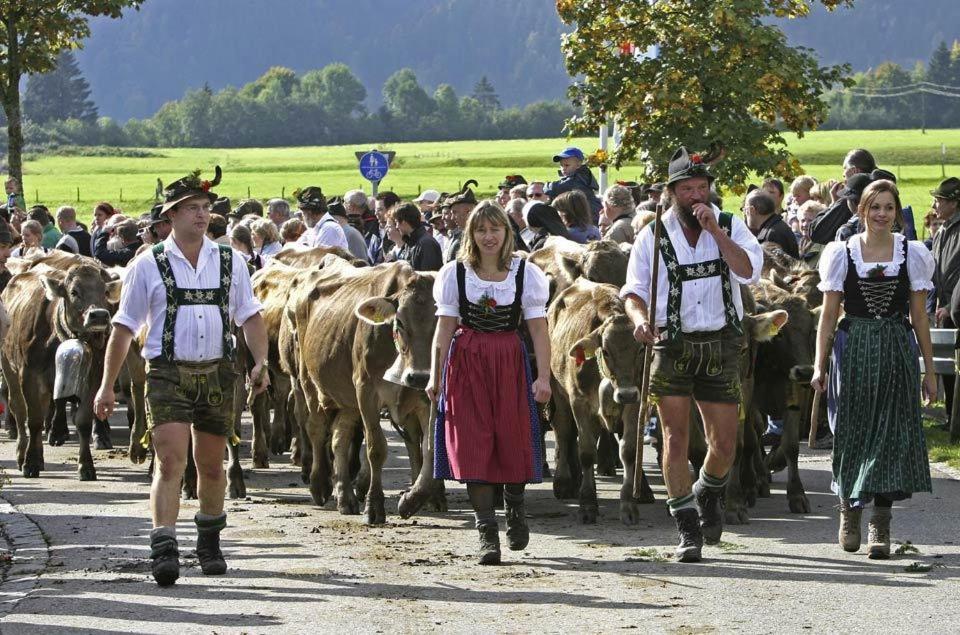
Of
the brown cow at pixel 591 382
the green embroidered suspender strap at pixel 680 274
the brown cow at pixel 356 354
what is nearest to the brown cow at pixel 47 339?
the brown cow at pixel 356 354

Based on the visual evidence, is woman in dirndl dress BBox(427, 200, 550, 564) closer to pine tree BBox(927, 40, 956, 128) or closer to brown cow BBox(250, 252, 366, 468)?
brown cow BBox(250, 252, 366, 468)

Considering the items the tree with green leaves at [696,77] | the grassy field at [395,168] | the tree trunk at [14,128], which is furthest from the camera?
the grassy field at [395,168]

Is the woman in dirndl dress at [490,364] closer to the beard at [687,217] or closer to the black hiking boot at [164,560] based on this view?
the beard at [687,217]

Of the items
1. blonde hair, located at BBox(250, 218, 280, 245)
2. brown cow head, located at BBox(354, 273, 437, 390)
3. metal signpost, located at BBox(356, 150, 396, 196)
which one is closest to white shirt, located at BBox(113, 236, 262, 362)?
brown cow head, located at BBox(354, 273, 437, 390)

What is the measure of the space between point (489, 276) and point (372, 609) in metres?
2.31

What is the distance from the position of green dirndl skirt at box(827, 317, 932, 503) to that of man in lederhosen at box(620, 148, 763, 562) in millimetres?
687

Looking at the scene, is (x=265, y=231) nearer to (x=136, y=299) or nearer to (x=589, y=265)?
(x=589, y=265)

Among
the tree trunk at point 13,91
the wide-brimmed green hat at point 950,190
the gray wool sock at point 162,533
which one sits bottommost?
the gray wool sock at point 162,533

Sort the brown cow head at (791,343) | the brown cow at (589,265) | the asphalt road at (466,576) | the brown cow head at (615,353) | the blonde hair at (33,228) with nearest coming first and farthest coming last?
the asphalt road at (466,576), the brown cow head at (615,353), the brown cow head at (791,343), the brown cow at (589,265), the blonde hair at (33,228)

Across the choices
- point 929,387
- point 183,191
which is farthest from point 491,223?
point 929,387

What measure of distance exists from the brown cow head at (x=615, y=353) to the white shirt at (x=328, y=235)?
7146 mm

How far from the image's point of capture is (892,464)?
9.80 m

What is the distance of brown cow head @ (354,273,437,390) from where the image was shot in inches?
448

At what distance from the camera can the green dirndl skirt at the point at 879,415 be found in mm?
9797
